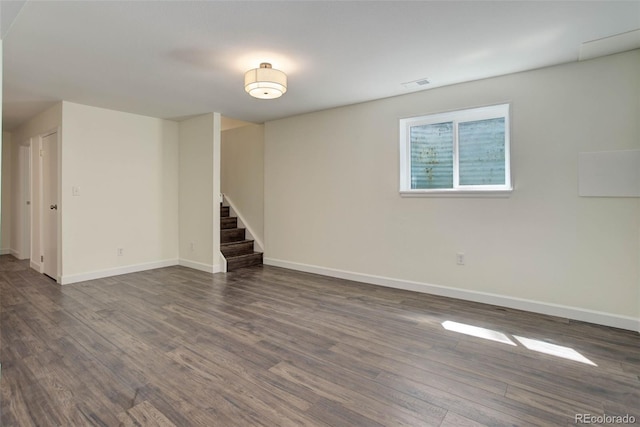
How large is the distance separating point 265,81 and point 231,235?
344cm

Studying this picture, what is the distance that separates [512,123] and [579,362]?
2.21 metres

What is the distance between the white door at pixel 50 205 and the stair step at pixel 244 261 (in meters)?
2.27

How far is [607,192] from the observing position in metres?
2.84

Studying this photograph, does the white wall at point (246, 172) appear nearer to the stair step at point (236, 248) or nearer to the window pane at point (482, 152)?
the stair step at point (236, 248)

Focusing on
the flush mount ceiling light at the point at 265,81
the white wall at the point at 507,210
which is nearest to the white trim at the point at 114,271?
the white wall at the point at 507,210

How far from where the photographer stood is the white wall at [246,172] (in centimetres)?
569

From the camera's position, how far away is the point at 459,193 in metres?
3.59

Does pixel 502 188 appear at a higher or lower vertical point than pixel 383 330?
higher

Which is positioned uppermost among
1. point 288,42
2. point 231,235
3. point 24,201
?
point 288,42

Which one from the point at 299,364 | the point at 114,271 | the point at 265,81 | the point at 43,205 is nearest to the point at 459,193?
Result: the point at 265,81

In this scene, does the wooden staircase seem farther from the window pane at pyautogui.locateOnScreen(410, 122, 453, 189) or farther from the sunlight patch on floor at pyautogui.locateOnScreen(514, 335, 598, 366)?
A: the sunlight patch on floor at pyautogui.locateOnScreen(514, 335, 598, 366)

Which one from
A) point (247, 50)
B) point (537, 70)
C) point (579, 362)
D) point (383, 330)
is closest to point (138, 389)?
point (383, 330)

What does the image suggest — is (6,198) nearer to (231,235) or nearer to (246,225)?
(231,235)

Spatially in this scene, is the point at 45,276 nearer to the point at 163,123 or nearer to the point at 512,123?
the point at 163,123
